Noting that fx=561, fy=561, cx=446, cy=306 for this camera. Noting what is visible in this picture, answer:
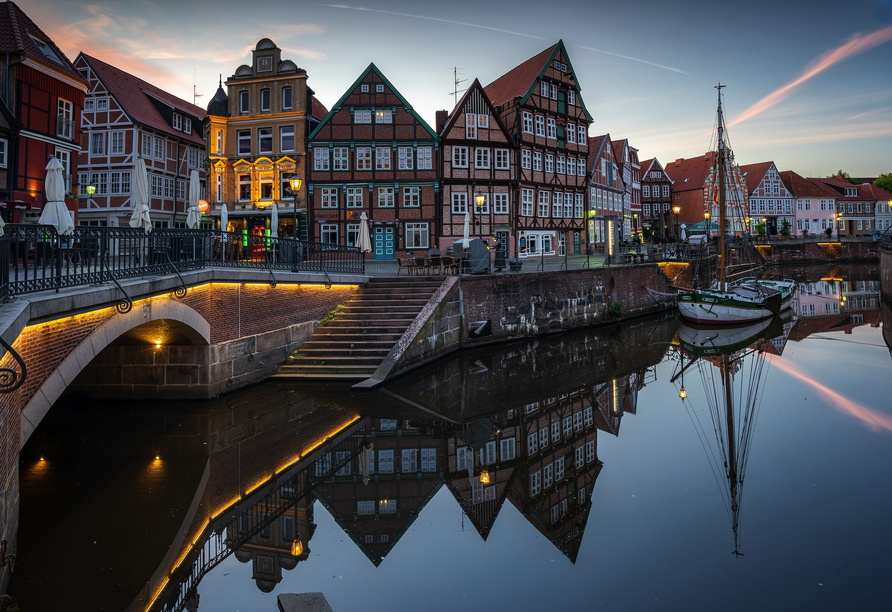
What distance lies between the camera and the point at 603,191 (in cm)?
4631

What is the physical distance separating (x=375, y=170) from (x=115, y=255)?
2442 cm

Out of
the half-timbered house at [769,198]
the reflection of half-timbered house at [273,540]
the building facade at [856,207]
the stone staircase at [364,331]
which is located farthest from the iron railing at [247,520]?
the building facade at [856,207]

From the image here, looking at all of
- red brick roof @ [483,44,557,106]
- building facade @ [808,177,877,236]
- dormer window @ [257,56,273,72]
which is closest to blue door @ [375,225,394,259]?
dormer window @ [257,56,273,72]

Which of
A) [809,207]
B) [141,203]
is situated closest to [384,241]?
[141,203]

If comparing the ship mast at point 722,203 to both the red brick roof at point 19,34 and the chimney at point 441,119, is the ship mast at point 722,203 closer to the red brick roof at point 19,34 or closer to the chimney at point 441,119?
the chimney at point 441,119

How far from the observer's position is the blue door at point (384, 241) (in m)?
33.8

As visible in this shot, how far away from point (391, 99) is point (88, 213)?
20.6m

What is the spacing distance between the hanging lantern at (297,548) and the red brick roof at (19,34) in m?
25.8

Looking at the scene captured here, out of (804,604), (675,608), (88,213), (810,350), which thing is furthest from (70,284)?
(88,213)

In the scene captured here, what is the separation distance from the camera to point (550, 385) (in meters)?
16.7

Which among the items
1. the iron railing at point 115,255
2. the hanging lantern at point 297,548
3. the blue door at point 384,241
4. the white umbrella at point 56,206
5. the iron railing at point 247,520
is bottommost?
the hanging lantern at point 297,548

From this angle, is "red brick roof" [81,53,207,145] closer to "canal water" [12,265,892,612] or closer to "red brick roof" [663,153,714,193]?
"canal water" [12,265,892,612]

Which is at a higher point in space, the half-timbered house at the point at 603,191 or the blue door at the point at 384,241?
the half-timbered house at the point at 603,191

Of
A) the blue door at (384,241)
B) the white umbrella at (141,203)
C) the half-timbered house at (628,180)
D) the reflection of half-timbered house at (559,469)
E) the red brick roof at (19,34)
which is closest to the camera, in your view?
the reflection of half-timbered house at (559,469)
